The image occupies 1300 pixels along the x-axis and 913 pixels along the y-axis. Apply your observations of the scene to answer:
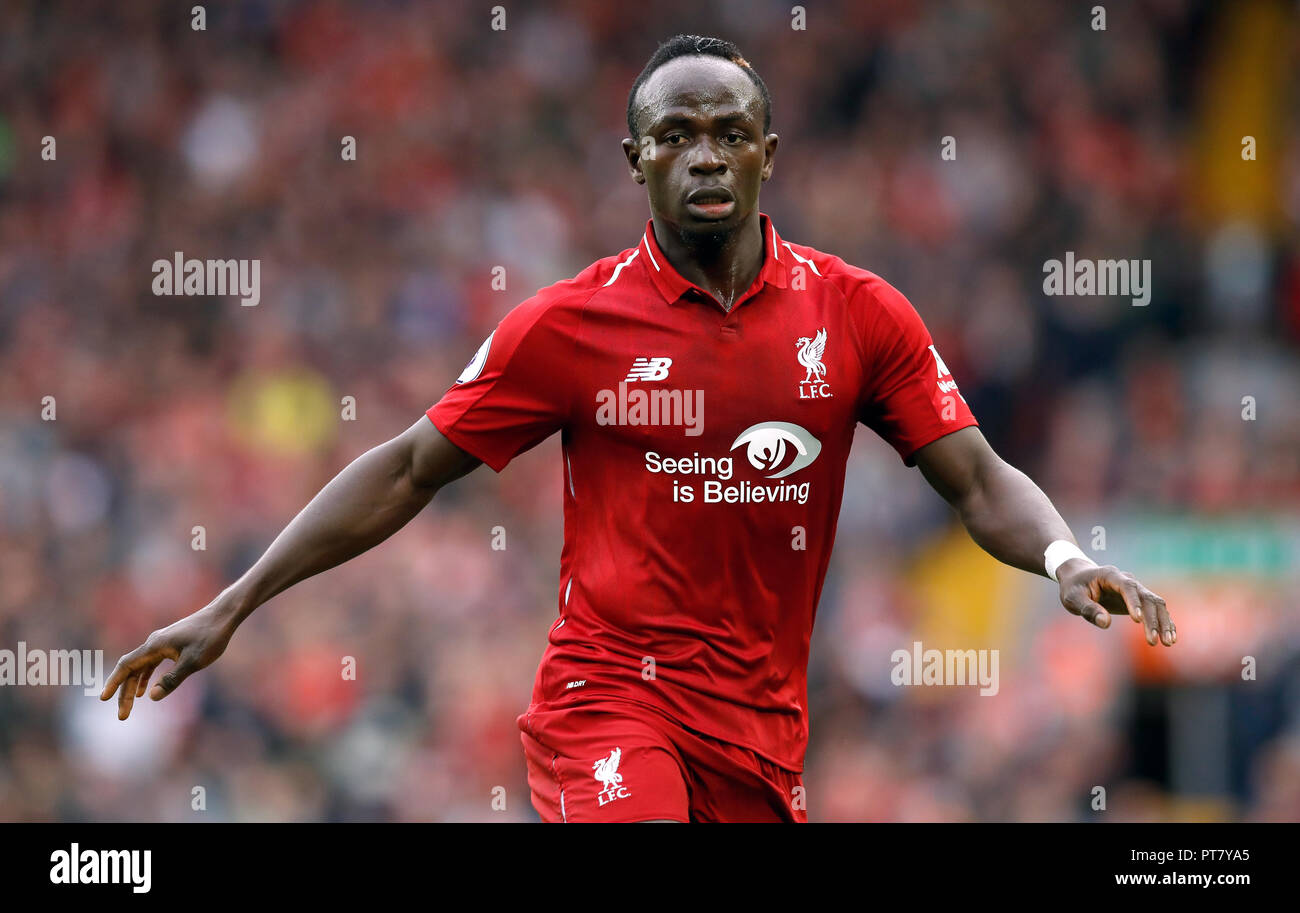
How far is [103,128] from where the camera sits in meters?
13.5

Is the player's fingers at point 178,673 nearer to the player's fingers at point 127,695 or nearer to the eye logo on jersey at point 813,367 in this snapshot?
the player's fingers at point 127,695

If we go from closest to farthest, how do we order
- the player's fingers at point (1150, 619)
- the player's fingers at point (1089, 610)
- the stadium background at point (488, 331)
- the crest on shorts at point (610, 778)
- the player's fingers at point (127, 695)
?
the player's fingers at point (1150, 619) < the player's fingers at point (1089, 610) < the crest on shorts at point (610, 778) < the player's fingers at point (127, 695) < the stadium background at point (488, 331)

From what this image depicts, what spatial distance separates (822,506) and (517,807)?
5002mm

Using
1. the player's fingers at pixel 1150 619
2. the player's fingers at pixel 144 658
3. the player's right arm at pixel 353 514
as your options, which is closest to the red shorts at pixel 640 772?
the player's right arm at pixel 353 514

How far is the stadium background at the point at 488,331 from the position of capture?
927 centimetres

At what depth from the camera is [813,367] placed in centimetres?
466

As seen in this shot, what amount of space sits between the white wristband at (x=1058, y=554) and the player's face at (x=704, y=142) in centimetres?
119

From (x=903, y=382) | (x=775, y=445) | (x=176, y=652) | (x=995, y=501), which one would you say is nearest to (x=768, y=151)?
(x=903, y=382)

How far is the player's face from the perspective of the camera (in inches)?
182

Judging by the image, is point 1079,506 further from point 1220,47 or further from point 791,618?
point 791,618

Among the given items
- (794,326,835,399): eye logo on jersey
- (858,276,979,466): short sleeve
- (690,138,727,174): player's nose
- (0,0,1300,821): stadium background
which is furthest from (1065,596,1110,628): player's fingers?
(0,0,1300,821): stadium background

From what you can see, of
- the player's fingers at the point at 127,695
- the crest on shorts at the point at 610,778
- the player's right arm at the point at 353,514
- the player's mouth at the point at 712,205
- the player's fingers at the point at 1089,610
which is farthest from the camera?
the player's right arm at the point at 353,514

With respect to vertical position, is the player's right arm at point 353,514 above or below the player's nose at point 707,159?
below

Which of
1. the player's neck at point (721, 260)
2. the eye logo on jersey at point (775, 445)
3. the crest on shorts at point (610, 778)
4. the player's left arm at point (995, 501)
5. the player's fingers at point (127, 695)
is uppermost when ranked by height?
the player's neck at point (721, 260)
